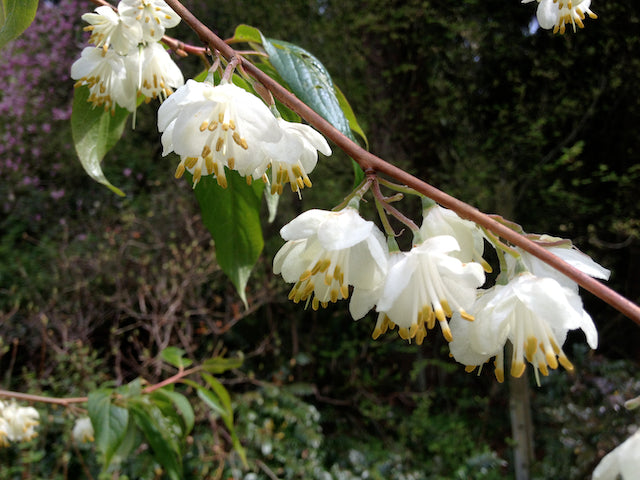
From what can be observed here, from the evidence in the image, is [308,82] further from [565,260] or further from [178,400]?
[178,400]

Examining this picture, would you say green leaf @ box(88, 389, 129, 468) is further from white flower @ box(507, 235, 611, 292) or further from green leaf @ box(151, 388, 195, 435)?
white flower @ box(507, 235, 611, 292)

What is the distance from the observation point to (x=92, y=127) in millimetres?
720

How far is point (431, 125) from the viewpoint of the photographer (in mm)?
3285

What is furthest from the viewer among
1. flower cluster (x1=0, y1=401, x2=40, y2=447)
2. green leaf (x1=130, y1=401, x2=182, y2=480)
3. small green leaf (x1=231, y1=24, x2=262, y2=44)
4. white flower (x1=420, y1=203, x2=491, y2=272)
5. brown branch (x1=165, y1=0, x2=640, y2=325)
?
flower cluster (x1=0, y1=401, x2=40, y2=447)

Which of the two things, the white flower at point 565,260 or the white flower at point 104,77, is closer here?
the white flower at point 565,260

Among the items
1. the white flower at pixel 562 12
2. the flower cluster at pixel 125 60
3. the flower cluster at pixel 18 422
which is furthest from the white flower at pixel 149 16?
the flower cluster at pixel 18 422

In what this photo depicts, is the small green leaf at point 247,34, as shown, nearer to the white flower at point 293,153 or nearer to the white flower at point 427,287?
the white flower at point 293,153

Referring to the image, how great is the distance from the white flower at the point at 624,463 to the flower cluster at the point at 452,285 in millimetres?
68

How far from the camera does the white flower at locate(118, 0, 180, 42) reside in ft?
2.03

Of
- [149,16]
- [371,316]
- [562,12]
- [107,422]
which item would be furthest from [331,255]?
[371,316]

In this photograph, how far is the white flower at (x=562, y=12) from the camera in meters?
0.71

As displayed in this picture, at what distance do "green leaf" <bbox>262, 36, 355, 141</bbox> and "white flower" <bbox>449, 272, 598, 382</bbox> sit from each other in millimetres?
190

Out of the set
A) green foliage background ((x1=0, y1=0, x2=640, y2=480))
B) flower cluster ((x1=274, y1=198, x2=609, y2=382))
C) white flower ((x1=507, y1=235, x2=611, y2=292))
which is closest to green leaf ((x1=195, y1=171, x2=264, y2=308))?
flower cluster ((x1=274, y1=198, x2=609, y2=382))

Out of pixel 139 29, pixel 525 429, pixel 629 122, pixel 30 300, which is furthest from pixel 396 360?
pixel 139 29
